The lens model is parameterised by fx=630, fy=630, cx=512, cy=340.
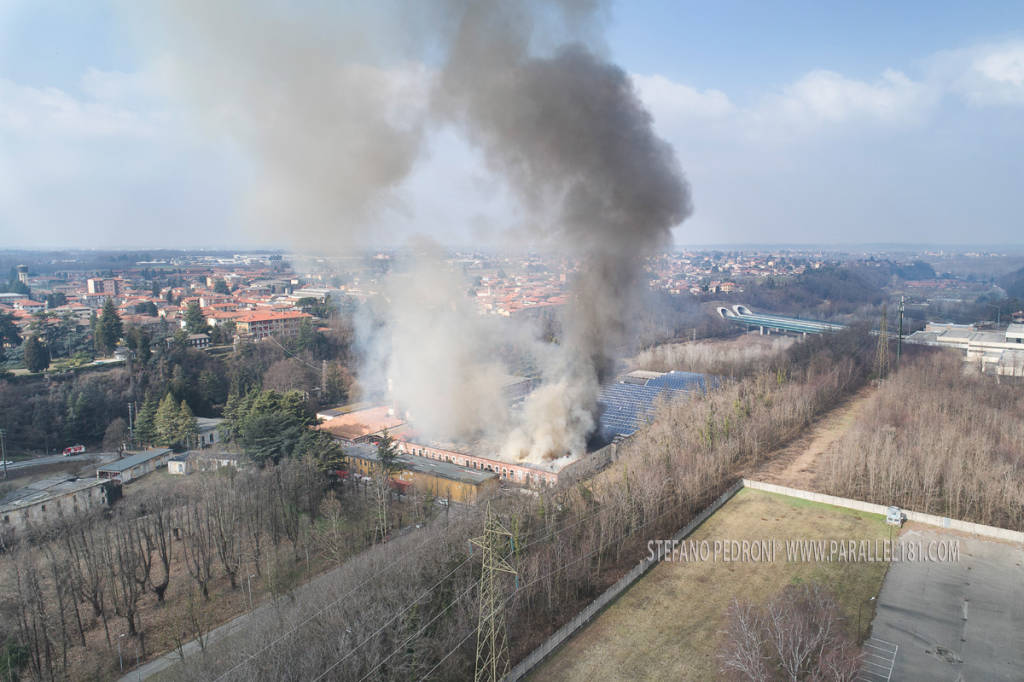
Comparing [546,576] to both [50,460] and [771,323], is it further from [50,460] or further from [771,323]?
[771,323]

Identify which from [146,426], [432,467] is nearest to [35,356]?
[146,426]

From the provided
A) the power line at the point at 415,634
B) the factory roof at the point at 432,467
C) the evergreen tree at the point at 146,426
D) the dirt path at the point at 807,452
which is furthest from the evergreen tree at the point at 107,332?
the dirt path at the point at 807,452

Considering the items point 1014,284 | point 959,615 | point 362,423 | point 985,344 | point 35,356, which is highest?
point 35,356

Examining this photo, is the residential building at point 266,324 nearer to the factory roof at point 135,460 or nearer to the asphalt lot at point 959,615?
the factory roof at point 135,460

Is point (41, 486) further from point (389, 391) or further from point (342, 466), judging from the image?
point (389, 391)

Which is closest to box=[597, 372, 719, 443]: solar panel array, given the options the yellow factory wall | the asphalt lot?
the yellow factory wall
